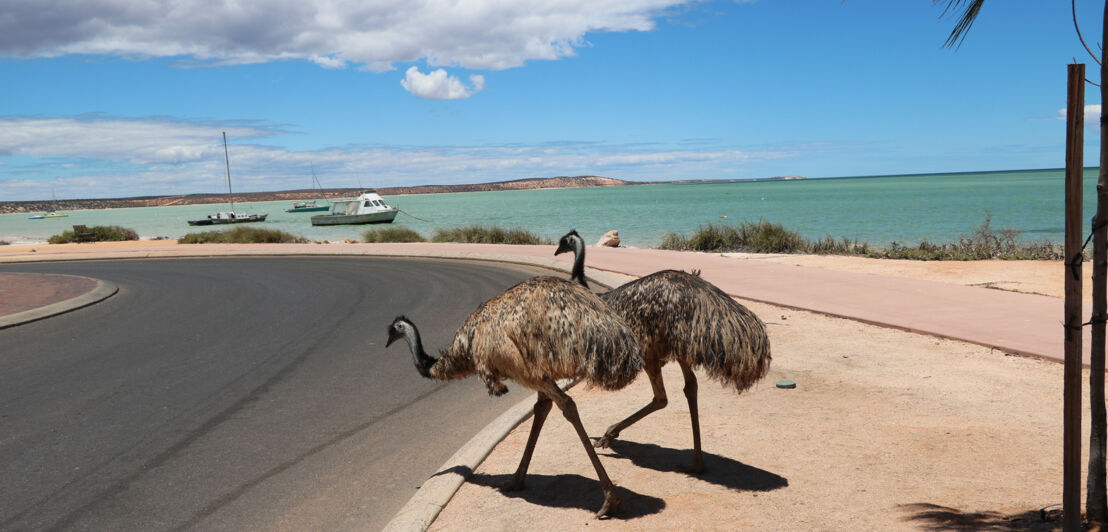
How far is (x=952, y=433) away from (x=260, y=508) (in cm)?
512

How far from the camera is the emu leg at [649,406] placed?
5.60m

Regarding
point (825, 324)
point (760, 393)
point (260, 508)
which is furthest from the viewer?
point (825, 324)

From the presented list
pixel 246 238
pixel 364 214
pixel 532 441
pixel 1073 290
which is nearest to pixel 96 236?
pixel 246 238

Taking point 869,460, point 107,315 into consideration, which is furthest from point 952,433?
point 107,315

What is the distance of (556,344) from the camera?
15.3 ft

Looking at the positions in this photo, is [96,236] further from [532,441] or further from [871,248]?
[532,441]

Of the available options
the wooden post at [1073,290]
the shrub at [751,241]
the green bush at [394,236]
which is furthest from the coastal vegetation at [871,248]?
the wooden post at [1073,290]

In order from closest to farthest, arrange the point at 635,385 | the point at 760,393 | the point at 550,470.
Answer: the point at 550,470, the point at 760,393, the point at 635,385

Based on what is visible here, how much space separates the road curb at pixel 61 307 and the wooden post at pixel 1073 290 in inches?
574

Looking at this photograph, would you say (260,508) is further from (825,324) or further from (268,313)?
(268,313)

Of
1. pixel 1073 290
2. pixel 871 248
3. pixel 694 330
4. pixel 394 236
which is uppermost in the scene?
pixel 1073 290

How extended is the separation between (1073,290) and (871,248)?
2403 centimetres

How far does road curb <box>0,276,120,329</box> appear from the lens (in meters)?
13.2

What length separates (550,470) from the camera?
5625mm
